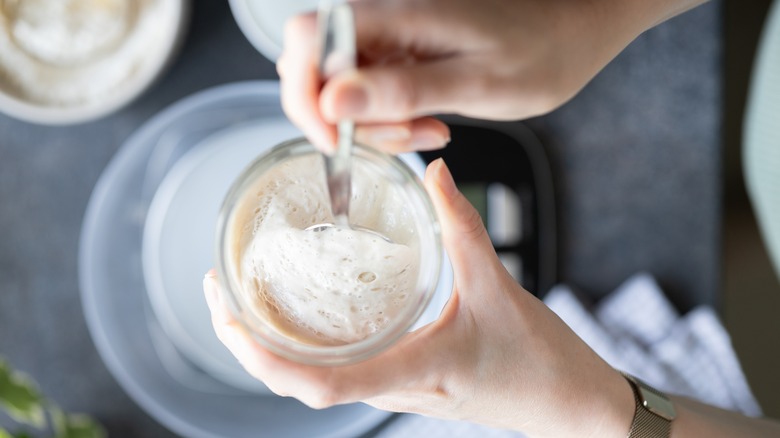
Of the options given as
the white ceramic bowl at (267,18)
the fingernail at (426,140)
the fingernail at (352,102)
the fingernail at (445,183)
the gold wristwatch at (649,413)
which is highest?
the white ceramic bowl at (267,18)

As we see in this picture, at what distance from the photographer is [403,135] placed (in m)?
0.42

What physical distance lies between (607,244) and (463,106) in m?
0.37

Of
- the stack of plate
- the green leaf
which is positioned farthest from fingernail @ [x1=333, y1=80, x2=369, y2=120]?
the green leaf

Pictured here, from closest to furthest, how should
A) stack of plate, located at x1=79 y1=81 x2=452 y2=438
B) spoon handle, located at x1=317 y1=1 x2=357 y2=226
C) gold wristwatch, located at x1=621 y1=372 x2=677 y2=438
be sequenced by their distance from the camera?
spoon handle, located at x1=317 y1=1 x2=357 y2=226
gold wristwatch, located at x1=621 y1=372 x2=677 y2=438
stack of plate, located at x1=79 y1=81 x2=452 y2=438

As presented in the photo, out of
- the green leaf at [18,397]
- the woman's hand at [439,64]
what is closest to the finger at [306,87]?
the woman's hand at [439,64]

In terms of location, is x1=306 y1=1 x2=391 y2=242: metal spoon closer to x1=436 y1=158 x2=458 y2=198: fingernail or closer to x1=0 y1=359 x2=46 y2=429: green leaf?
x1=436 y1=158 x2=458 y2=198: fingernail

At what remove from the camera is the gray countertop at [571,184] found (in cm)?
71

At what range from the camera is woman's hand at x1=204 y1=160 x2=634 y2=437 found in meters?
0.41

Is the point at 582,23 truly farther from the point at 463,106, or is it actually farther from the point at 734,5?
the point at 734,5

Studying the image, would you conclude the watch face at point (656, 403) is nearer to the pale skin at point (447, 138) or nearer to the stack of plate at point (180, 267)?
the pale skin at point (447, 138)

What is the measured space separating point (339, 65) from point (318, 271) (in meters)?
0.12

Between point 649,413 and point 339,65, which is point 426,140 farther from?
point 649,413

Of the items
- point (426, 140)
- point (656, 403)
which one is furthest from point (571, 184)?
point (426, 140)

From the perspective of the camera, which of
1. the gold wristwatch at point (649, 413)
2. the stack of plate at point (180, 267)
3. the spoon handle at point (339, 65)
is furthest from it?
the stack of plate at point (180, 267)
